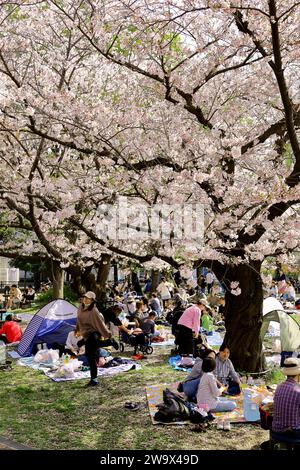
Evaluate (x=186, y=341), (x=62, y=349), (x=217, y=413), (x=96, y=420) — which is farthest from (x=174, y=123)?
(x=62, y=349)

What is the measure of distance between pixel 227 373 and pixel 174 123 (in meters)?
4.70

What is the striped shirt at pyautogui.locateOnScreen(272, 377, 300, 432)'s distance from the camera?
595 centimetres

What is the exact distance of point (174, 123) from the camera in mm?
10445

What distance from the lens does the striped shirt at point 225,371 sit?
9062mm

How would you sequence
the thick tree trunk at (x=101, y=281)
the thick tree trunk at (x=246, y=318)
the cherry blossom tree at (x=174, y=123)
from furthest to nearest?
the thick tree trunk at (x=101, y=281), the thick tree trunk at (x=246, y=318), the cherry blossom tree at (x=174, y=123)

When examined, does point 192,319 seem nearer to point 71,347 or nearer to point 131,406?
point 71,347

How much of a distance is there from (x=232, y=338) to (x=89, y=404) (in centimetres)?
322

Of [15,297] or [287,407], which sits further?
[15,297]

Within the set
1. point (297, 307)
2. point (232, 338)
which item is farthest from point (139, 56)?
point (297, 307)

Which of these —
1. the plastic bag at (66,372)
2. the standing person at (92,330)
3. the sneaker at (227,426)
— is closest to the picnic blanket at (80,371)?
Answer: the plastic bag at (66,372)

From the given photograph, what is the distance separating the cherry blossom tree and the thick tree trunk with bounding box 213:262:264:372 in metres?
0.02

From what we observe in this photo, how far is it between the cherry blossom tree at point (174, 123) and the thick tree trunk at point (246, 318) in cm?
2

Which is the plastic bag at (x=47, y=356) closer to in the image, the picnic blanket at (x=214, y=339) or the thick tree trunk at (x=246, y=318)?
the thick tree trunk at (x=246, y=318)
